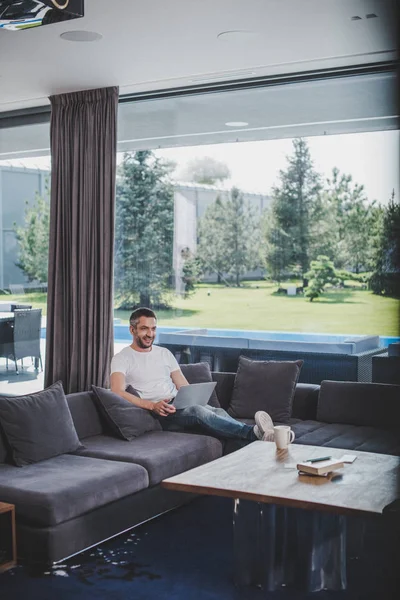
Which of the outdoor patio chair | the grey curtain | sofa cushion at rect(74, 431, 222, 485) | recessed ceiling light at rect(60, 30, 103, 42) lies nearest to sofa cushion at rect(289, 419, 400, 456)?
sofa cushion at rect(74, 431, 222, 485)

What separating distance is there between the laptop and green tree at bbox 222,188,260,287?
1143 mm

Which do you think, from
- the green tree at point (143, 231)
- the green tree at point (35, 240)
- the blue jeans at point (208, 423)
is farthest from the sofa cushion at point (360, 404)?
the green tree at point (35, 240)

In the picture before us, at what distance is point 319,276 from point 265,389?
0.96 m

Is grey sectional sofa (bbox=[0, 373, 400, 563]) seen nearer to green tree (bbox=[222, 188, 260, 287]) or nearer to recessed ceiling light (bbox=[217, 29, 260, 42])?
green tree (bbox=[222, 188, 260, 287])

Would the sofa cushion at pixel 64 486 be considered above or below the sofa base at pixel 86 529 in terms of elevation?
above

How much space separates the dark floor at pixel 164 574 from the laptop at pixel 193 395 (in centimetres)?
105

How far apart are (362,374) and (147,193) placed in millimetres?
2427

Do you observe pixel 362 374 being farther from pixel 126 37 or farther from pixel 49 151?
pixel 49 151

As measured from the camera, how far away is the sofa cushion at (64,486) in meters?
4.04

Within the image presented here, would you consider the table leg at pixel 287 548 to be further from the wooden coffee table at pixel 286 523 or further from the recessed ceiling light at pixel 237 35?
the recessed ceiling light at pixel 237 35

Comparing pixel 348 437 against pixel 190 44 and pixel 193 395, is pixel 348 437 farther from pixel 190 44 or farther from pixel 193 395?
pixel 190 44

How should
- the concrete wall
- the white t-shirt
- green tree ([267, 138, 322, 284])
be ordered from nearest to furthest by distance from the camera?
the white t-shirt < green tree ([267, 138, 322, 284]) < the concrete wall

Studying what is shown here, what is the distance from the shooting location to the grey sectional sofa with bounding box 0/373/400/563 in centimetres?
406

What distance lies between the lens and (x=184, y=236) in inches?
261
